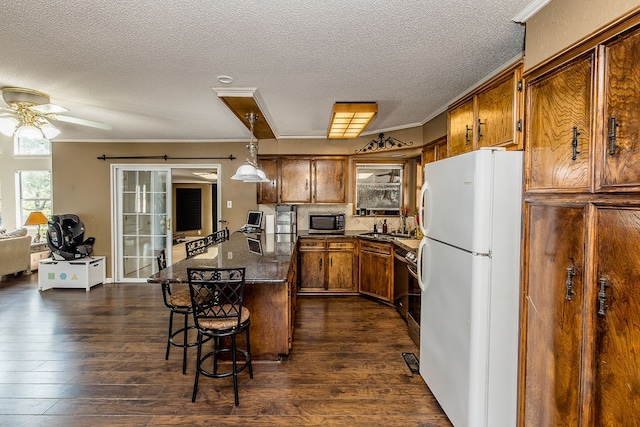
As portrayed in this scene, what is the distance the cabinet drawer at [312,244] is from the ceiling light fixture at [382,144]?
1439mm

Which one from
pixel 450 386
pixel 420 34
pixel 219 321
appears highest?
pixel 420 34

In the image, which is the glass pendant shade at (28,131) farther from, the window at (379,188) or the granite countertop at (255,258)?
the window at (379,188)

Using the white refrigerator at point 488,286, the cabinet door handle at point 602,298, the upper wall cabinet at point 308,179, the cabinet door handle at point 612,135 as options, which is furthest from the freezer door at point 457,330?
the upper wall cabinet at point 308,179

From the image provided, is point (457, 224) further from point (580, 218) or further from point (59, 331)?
point (59, 331)

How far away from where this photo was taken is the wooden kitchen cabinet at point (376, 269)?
424 cm

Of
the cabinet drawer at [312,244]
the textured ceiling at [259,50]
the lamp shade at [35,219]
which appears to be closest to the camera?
the textured ceiling at [259,50]

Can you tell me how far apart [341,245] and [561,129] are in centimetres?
340

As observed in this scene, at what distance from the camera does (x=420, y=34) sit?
77.5 inches

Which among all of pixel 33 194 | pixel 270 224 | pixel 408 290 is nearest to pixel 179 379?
→ pixel 408 290

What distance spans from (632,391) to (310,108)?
3165 mm

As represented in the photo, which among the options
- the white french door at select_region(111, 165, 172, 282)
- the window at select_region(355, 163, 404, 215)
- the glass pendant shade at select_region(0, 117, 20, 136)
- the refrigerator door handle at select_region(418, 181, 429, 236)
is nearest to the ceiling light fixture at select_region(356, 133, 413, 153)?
the window at select_region(355, 163, 404, 215)

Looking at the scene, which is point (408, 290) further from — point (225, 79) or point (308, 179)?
point (225, 79)

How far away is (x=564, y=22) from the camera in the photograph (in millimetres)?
1504

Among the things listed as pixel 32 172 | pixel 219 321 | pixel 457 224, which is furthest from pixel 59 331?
pixel 32 172
